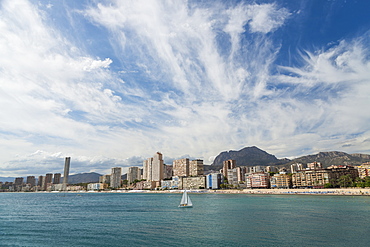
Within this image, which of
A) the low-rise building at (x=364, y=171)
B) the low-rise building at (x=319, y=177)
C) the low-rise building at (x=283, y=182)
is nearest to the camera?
the low-rise building at (x=319, y=177)

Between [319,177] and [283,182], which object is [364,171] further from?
[283,182]

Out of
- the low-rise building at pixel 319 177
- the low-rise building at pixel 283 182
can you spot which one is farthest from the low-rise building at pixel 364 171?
the low-rise building at pixel 283 182

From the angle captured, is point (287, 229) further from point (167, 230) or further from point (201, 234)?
point (167, 230)

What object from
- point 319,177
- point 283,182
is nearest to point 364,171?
point 319,177

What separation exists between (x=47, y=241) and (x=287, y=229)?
116 ft

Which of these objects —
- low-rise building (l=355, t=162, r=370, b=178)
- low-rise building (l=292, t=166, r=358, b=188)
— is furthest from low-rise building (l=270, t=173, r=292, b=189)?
low-rise building (l=355, t=162, r=370, b=178)

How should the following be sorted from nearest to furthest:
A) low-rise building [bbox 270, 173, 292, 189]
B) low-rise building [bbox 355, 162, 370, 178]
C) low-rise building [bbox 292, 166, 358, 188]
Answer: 1. low-rise building [bbox 292, 166, 358, 188]
2. low-rise building [bbox 355, 162, 370, 178]
3. low-rise building [bbox 270, 173, 292, 189]

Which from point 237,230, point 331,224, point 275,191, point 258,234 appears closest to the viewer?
point 258,234

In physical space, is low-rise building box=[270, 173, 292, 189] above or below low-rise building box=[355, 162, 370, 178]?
below

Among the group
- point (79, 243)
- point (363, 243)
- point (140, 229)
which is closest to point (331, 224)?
point (363, 243)

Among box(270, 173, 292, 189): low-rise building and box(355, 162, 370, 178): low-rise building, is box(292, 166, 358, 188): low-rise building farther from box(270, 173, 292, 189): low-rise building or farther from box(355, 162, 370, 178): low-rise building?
box(355, 162, 370, 178): low-rise building

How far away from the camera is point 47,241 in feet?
110

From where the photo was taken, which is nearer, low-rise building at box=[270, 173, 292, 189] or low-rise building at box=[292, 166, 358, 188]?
low-rise building at box=[292, 166, 358, 188]

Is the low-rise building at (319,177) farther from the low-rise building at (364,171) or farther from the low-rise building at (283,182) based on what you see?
the low-rise building at (364,171)
